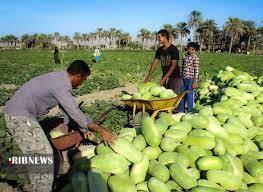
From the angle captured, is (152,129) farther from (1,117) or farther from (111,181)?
(1,117)

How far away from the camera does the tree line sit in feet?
328

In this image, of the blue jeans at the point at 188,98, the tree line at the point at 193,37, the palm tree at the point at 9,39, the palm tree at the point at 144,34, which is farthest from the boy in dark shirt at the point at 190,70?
the palm tree at the point at 9,39

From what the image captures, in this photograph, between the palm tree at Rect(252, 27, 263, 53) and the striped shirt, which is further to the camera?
the palm tree at Rect(252, 27, 263, 53)

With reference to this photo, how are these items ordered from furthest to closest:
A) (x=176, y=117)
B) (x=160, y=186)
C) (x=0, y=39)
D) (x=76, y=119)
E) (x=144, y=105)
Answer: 1. (x=0, y=39)
2. (x=144, y=105)
3. (x=176, y=117)
4. (x=76, y=119)
5. (x=160, y=186)

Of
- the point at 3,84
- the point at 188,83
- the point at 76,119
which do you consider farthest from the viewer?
the point at 3,84

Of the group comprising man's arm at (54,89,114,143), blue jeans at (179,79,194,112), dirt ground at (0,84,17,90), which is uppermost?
man's arm at (54,89,114,143)

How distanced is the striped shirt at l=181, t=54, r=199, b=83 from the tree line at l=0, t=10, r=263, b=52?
81.9m

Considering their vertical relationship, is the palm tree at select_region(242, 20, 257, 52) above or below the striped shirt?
above

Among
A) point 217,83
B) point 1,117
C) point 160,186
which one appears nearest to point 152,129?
point 160,186

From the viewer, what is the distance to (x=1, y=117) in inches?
329

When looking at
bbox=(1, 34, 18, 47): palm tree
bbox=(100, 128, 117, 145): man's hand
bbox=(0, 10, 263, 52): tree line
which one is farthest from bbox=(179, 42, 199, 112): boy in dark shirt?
bbox=(1, 34, 18, 47): palm tree

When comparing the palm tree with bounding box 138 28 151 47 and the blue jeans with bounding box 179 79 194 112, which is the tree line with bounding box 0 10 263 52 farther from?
the blue jeans with bounding box 179 79 194 112

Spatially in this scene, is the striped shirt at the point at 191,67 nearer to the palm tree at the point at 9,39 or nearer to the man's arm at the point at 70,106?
the man's arm at the point at 70,106

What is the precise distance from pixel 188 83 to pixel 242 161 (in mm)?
4633
